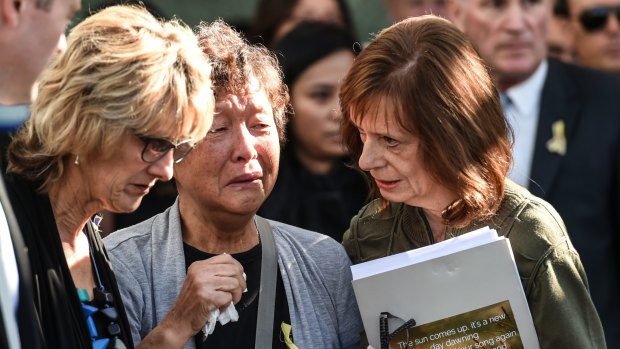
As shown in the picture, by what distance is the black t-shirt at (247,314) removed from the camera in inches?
143

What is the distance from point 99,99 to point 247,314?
0.93 metres

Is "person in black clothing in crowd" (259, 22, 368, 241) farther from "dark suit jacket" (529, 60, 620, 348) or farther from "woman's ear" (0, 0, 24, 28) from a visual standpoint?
"woman's ear" (0, 0, 24, 28)

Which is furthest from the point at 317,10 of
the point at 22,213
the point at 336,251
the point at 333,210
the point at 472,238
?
the point at 22,213

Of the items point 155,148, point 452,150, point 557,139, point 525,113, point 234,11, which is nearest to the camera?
point 155,148

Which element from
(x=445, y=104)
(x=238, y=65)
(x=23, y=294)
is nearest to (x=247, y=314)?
(x=238, y=65)

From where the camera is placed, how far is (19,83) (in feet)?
9.34

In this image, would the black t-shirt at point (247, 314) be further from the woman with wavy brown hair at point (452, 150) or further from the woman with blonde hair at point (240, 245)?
the woman with wavy brown hair at point (452, 150)

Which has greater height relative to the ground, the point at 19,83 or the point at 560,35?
the point at 560,35

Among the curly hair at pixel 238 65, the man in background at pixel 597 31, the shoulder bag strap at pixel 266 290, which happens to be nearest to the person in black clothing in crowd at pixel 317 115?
the man in background at pixel 597 31

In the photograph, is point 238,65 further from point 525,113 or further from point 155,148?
point 525,113

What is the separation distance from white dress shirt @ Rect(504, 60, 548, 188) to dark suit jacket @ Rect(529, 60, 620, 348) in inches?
2.8

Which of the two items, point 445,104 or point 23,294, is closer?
point 23,294

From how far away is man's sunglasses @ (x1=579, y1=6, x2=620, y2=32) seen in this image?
631 centimetres

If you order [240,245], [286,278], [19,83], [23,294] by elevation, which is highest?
[19,83]
